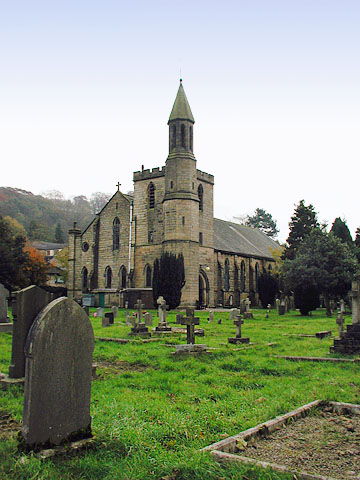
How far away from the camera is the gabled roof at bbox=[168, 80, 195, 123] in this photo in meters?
39.2

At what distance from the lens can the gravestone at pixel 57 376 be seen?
427 cm

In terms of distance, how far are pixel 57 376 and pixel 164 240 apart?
34.3 metres

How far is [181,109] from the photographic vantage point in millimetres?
39656

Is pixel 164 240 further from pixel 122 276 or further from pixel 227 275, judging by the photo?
pixel 227 275

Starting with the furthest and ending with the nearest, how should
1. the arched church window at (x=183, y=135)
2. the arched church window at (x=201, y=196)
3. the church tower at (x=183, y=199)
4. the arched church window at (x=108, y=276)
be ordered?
1. the arched church window at (x=108, y=276)
2. the arched church window at (x=201, y=196)
3. the arched church window at (x=183, y=135)
4. the church tower at (x=183, y=199)

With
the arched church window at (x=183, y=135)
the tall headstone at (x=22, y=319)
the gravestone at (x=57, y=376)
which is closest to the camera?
the gravestone at (x=57, y=376)

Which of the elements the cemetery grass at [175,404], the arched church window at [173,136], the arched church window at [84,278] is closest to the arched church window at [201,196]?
the arched church window at [173,136]

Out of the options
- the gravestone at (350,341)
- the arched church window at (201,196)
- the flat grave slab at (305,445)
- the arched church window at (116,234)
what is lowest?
the flat grave slab at (305,445)

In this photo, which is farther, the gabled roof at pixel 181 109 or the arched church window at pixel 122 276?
the arched church window at pixel 122 276

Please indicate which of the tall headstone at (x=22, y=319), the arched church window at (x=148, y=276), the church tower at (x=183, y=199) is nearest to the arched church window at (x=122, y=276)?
the arched church window at (x=148, y=276)

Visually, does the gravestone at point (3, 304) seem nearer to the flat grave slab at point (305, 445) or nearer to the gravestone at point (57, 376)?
the gravestone at point (57, 376)

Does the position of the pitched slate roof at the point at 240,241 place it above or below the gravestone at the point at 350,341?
above

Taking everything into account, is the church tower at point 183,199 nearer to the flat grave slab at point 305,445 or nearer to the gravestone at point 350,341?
the gravestone at point 350,341

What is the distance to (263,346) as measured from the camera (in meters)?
13.0
